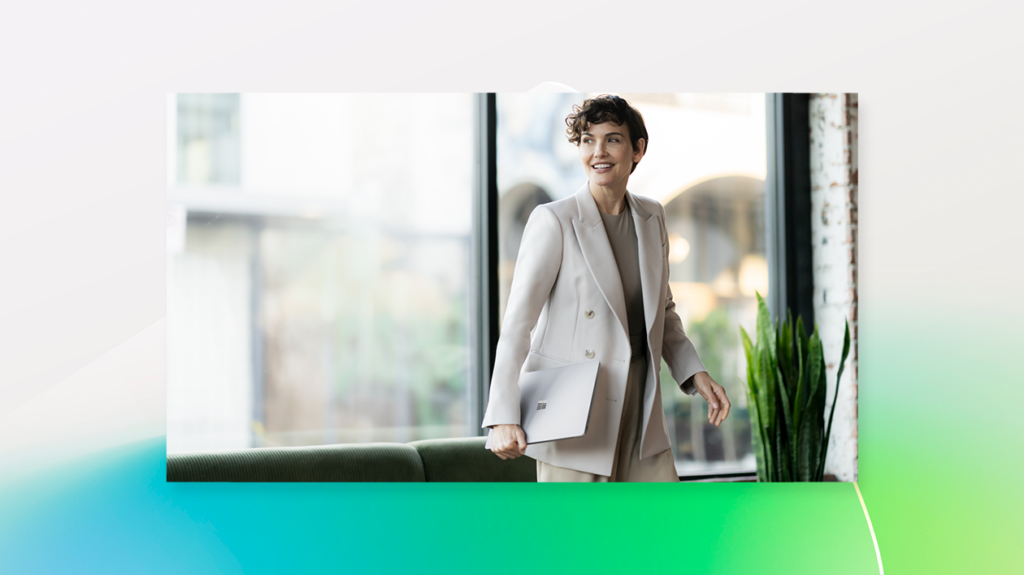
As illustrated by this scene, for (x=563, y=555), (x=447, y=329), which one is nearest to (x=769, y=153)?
(x=447, y=329)

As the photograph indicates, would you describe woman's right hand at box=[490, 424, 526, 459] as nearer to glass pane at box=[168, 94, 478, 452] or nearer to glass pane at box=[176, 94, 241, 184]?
glass pane at box=[168, 94, 478, 452]

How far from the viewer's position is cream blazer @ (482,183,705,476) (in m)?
1.79

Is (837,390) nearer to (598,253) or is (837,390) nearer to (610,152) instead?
(598,253)

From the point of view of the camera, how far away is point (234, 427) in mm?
1826

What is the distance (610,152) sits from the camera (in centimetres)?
183

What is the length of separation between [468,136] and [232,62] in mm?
576

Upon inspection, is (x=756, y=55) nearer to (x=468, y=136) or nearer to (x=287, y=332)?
(x=468, y=136)

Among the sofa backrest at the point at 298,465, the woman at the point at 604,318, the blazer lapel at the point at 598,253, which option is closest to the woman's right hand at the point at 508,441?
the woman at the point at 604,318

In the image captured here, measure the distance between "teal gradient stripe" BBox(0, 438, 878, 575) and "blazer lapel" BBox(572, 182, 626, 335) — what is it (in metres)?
0.41

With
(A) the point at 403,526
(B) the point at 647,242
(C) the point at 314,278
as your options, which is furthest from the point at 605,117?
(A) the point at 403,526

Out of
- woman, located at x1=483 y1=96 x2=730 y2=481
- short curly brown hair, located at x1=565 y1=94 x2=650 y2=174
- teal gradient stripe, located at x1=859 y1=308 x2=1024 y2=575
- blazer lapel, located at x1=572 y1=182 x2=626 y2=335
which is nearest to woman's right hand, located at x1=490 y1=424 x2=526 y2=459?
woman, located at x1=483 y1=96 x2=730 y2=481

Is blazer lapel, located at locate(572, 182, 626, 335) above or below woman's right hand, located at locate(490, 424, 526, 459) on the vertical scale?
above

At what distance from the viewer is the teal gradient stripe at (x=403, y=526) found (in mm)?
1828

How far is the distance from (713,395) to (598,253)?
0.41 meters
